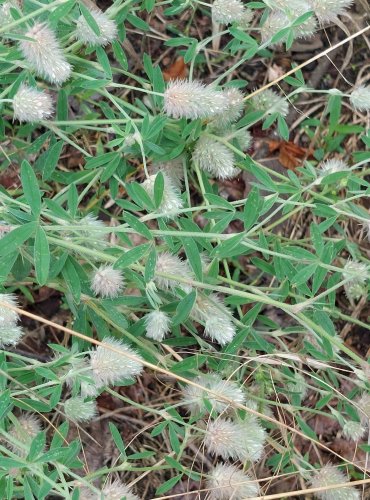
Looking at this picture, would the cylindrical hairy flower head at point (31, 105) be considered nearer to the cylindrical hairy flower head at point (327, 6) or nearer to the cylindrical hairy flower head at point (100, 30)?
the cylindrical hairy flower head at point (100, 30)

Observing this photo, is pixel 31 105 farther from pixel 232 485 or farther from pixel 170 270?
pixel 232 485

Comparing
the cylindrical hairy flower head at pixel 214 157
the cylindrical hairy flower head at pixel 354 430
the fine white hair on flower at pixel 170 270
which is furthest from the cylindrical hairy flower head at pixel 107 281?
the cylindrical hairy flower head at pixel 354 430

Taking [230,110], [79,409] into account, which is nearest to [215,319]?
[79,409]

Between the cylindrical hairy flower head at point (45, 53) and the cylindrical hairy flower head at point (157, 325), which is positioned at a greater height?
the cylindrical hairy flower head at point (45, 53)

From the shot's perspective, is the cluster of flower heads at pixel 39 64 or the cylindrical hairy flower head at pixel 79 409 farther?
the cylindrical hairy flower head at pixel 79 409

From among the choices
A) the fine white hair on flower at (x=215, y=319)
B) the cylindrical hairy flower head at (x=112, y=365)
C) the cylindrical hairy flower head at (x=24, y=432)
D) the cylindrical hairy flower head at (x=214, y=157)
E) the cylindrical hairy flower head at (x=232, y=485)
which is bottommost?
the cylindrical hairy flower head at (x=232, y=485)

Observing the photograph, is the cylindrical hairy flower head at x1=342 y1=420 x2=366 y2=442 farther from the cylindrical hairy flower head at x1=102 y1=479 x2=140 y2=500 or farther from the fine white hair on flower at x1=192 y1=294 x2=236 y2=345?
the cylindrical hairy flower head at x1=102 y1=479 x2=140 y2=500

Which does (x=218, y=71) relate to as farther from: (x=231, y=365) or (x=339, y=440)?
(x=339, y=440)

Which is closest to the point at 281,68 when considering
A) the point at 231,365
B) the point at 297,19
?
the point at 297,19
